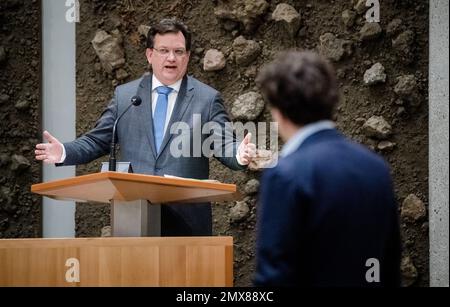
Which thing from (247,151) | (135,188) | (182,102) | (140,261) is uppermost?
(182,102)

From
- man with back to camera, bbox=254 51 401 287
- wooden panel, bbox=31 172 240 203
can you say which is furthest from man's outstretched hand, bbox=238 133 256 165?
man with back to camera, bbox=254 51 401 287

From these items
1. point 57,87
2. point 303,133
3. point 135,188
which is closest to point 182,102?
point 135,188

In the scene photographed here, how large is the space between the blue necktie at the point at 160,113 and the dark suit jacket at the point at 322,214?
5.74 ft

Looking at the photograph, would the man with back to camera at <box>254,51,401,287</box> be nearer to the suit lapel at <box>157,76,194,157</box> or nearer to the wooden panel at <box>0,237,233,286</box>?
the wooden panel at <box>0,237,233,286</box>

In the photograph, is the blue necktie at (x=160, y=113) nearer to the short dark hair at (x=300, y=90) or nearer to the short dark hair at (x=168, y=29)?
the short dark hair at (x=168, y=29)

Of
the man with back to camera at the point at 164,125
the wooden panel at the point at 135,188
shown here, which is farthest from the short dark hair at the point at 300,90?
the man with back to camera at the point at 164,125

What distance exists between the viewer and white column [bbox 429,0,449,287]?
384cm

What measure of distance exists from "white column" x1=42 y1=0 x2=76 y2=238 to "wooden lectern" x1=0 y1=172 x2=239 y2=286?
1.85m

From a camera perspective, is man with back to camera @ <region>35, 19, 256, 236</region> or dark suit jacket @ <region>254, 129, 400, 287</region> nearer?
dark suit jacket @ <region>254, 129, 400, 287</region>

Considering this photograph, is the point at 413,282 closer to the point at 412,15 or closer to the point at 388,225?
the point at 412,15

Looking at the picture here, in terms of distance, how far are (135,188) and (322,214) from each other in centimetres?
109

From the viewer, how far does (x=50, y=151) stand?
3.09 meters

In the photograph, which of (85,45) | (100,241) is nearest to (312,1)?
(85,45)

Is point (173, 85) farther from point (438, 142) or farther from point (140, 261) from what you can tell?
point (438, 142)
